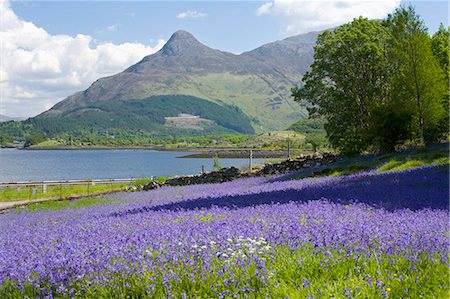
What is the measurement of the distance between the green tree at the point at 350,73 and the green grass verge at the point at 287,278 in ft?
114

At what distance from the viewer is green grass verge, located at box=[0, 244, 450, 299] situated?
17.6 ft

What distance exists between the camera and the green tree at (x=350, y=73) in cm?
4106

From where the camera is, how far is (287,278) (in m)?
5.86

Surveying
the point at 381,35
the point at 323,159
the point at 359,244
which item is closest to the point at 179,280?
the point at 359,244

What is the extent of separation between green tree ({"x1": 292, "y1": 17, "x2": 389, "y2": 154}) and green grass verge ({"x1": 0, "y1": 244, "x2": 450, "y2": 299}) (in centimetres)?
3484

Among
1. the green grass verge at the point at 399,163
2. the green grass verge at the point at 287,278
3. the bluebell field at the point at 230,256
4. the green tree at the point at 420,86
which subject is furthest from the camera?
the green tree at the point at 420,86

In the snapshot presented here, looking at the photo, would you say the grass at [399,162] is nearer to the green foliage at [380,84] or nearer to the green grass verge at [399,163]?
the green grass verge at [399,163]

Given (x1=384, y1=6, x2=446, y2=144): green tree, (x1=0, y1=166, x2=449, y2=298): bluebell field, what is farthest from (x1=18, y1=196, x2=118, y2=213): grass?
(x1=384, y1=6, x2=446, y2=144): green tree

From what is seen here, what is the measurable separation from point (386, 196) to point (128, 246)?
712 centimetres

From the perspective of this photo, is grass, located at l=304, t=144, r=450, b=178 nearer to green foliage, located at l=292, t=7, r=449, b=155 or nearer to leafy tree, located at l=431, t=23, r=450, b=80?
green foliage, located at l=292, t=7, r=449, b=155

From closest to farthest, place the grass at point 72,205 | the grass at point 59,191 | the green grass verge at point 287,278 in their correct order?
the green grass verge at point 287,278 < the grass at point 72,205 < the grass at point 59,191

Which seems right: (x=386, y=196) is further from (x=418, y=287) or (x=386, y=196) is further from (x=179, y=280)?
(x=179, y=280)

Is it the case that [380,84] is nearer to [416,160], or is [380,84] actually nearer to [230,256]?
[416,160]

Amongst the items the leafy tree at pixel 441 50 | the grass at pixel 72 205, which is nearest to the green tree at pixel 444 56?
the leafy tree at pixel 441 50
